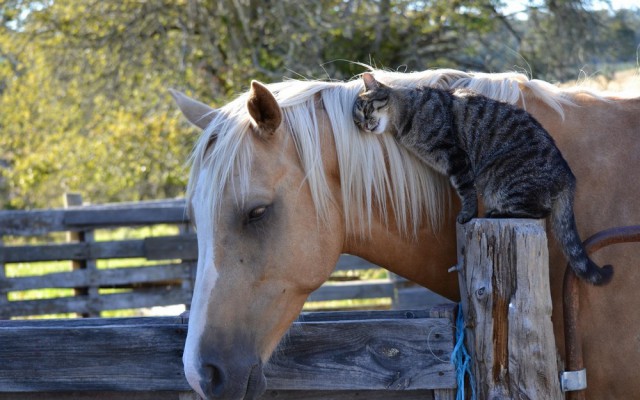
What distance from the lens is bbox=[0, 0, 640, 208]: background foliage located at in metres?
10.8

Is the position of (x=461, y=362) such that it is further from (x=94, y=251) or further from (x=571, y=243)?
(x=94, y=251)

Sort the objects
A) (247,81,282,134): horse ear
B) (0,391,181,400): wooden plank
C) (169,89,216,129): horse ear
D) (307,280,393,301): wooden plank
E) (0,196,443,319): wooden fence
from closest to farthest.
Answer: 1. (247,81,282,134): horse ear
2. (0,391,181,400): wooden plank
3. (169,89,216,129): horse ear
4. (0,196,443,319): wooden fence
5. (307,280,393,301): wooden plank

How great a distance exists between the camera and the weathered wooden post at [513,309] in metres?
2.06

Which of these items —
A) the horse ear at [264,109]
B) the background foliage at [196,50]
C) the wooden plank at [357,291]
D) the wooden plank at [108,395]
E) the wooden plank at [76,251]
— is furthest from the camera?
the background foliage at [196,50]

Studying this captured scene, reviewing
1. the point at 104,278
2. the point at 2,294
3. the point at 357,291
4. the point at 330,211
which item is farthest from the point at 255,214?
the point at 2,294

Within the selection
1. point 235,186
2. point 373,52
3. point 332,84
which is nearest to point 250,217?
point 235,186

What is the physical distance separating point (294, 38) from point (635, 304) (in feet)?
26.3

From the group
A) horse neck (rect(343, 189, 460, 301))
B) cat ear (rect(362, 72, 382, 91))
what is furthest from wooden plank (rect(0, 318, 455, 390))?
cat ear (rect(362, 72, 382, 91))

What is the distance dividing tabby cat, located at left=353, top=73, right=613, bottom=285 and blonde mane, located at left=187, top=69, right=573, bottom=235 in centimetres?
7

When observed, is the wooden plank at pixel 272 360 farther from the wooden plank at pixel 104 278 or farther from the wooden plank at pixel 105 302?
the wooden plank at pixel 104 278

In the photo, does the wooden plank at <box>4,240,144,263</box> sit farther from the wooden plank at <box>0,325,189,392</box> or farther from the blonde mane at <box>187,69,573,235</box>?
the blonde mane at <box>187,69,573,235</box>

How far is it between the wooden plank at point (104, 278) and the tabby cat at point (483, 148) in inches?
234

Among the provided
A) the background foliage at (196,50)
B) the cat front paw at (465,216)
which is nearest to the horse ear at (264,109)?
the cat front paw at (465,216)

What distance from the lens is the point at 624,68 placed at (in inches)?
486
